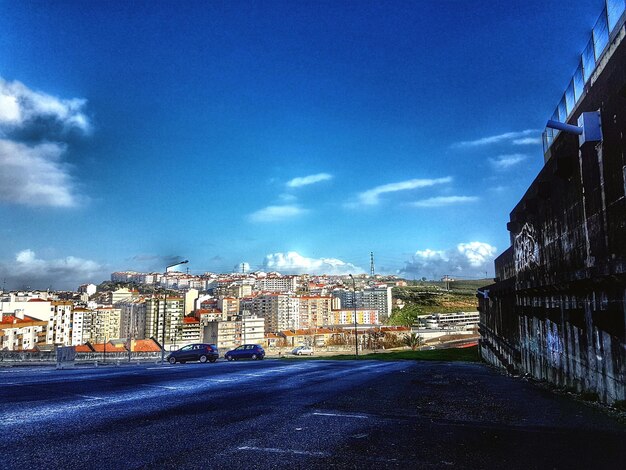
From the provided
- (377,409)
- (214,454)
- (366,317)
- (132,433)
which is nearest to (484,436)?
(377,409)

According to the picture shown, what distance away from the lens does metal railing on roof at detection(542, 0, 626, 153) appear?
9492mm

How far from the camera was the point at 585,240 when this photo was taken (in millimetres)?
10789

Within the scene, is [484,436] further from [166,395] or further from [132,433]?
[166,395]

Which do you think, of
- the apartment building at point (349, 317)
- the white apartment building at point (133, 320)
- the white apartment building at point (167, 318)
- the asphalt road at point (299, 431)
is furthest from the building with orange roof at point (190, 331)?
the asphalt road at point (299, 431)

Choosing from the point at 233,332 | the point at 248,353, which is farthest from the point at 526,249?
the point at 233,332

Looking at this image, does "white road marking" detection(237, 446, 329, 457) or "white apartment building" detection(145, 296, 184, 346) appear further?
"white apartment building" detection(145, 296, 184, 346)

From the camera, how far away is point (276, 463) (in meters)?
5.08

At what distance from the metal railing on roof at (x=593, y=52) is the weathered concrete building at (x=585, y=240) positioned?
3 cm

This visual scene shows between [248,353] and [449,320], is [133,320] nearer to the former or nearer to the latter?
[449,320]

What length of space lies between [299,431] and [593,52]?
1157 centimetres

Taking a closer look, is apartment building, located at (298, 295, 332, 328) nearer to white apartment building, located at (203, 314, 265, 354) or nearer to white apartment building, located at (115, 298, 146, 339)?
white apartment building, located at (203, 314, 265, 354)

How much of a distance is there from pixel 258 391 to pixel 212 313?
499 feet

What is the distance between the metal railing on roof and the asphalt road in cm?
841

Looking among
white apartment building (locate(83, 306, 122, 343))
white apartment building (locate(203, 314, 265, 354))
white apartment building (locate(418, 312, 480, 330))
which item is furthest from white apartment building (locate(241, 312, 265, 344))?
white apartment building (locate(418, 312, 480, 330))
